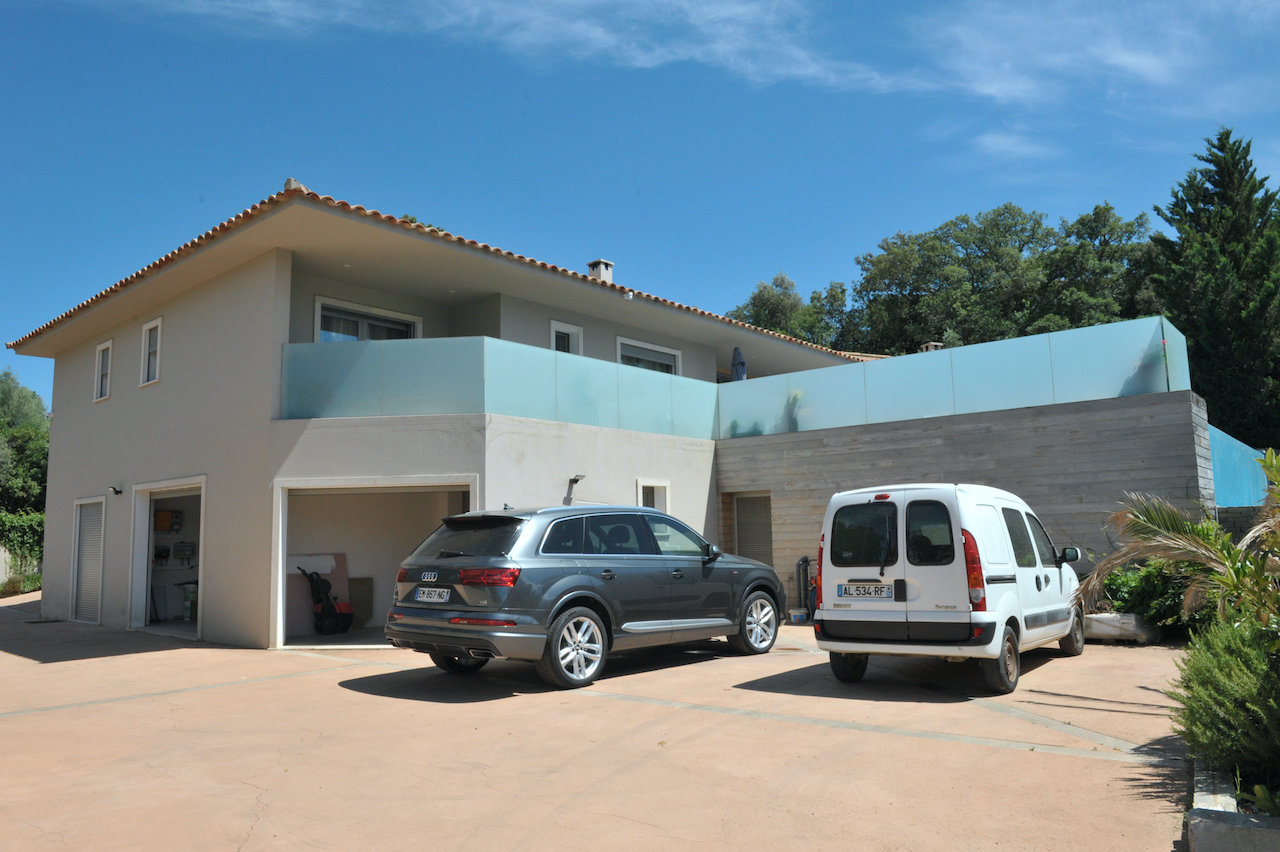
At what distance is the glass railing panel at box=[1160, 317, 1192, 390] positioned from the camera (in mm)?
11016

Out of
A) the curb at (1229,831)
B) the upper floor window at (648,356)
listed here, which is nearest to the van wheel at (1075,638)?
the curb at (1229,831)

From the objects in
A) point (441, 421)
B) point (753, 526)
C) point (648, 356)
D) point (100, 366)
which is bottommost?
point (753, 526)

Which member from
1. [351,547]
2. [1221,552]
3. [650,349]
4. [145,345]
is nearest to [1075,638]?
[1221,552]

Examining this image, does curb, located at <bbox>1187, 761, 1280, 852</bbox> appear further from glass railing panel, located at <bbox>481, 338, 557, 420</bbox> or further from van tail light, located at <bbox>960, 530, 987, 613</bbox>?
glass railing panel, located at <bbox>481, 338, 557, 420</bbox>

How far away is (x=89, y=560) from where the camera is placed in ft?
55.6

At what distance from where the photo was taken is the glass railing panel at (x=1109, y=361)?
36.6ft

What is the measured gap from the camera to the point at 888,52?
980 centimetres

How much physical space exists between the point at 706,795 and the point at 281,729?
3.76 meters

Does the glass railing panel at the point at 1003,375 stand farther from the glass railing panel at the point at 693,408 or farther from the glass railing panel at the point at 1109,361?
the glass railing panel at the point at 693,408

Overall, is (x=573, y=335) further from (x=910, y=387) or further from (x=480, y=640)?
(x=480, y=640)

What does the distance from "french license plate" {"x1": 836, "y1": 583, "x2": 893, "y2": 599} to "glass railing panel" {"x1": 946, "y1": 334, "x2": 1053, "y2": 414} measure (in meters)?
5.67

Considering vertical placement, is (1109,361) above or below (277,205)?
below

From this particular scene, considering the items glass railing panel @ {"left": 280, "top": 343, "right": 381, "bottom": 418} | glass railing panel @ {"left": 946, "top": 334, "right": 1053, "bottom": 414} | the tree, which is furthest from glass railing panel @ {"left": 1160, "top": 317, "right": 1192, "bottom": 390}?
the tree

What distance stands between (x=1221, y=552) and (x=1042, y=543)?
344 centimetres
